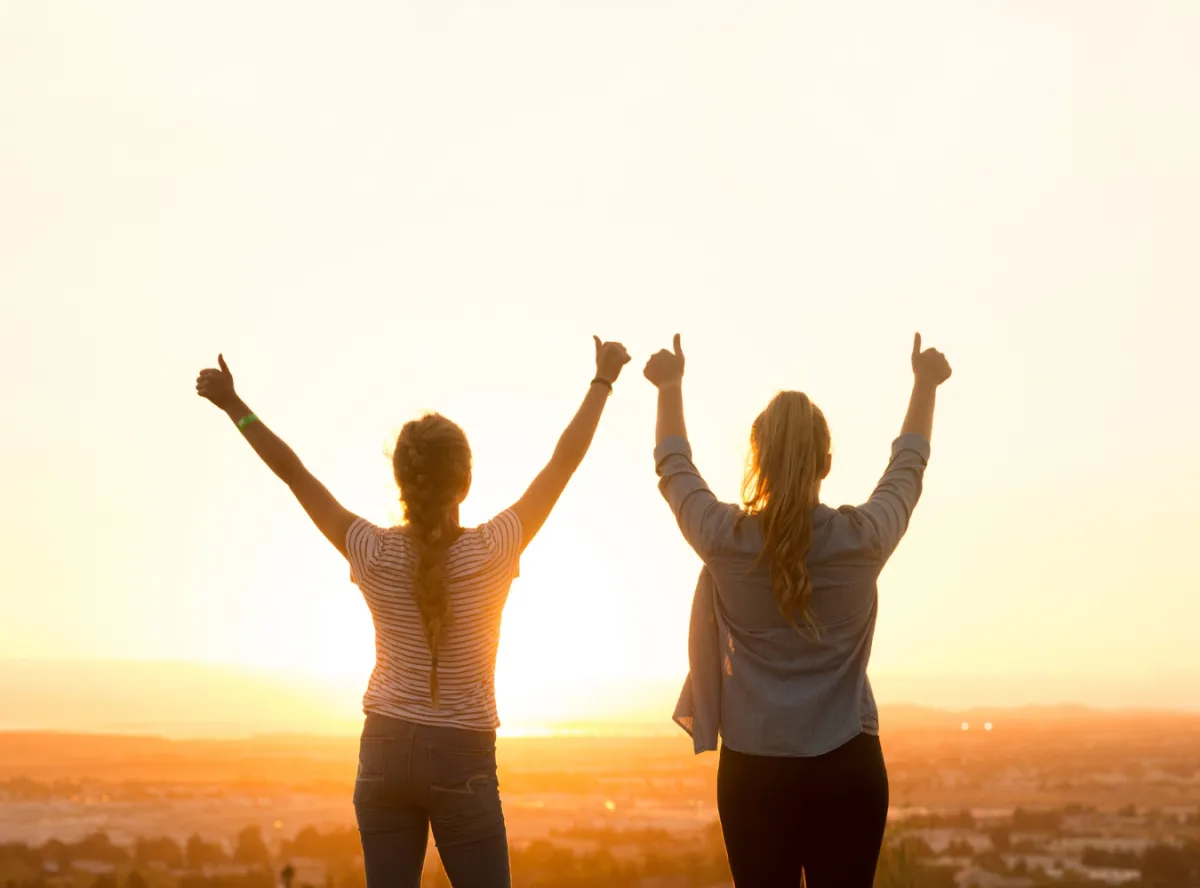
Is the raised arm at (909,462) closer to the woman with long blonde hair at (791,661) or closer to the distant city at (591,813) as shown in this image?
the woman with long blonde hair at (791,661)

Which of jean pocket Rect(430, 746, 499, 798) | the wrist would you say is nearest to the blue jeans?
jean pocket Rect(430, 746, 499, 798)

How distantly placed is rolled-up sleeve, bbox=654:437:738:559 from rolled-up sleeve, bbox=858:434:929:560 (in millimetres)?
413

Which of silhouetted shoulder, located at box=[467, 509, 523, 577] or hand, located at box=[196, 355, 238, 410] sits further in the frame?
hand, located at box=[196, 355, 238, 410]

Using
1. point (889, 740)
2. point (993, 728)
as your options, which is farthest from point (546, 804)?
point (993, 728)

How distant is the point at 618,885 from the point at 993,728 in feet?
391

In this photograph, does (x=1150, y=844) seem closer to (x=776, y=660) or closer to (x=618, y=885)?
(x=618, y=885)

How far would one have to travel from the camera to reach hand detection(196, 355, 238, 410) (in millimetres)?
4398

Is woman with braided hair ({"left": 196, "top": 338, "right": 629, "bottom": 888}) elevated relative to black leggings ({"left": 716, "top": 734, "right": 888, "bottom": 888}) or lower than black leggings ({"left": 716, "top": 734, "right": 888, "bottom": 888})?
elevated

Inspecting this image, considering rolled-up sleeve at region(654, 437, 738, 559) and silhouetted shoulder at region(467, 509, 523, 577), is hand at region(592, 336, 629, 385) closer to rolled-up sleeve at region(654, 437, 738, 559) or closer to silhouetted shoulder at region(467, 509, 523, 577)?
rolled-up sleeve at region(654, 437, 738, 559)

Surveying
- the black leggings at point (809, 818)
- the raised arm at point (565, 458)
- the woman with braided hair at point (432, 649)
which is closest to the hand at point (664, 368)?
the raised arm at point (565, 458)

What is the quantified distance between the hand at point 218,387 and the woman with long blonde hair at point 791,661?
1527 millimetres

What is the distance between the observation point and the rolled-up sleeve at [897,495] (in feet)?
12.9

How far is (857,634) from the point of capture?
13.0 feet

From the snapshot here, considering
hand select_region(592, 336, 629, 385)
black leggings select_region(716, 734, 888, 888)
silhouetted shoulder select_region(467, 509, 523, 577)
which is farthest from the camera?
hand select_region(592, 336, 629, 385)
